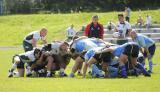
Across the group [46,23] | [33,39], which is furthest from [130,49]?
[46,23]

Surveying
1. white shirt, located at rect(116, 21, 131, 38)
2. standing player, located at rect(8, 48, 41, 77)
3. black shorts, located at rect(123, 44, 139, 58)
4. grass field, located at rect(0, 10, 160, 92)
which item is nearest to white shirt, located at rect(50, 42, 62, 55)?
standing player, located at rect(8, 48, 41, 77)

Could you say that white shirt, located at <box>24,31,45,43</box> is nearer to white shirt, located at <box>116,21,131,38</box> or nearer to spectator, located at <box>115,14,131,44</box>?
spectator, located at <box>115,14,131,44</box>

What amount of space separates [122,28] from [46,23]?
142 feet

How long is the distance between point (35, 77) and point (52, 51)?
3.48 ft

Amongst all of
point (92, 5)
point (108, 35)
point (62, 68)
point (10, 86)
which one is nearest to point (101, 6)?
point (92, 5)

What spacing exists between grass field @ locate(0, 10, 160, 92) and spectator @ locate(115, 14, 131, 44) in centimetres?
182

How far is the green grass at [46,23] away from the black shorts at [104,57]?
39.2 meters

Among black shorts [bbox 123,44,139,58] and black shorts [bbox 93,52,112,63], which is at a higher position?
black shorts [bbox 123,44,139,58]

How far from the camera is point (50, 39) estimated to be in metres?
59.1

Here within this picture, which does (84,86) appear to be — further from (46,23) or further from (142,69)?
(46,23)

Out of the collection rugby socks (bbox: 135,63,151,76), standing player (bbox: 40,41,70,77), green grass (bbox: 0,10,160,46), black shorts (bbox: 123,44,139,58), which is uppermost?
black shorts (bbox: 123,44,139,58)

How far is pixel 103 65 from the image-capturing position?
2072 cm

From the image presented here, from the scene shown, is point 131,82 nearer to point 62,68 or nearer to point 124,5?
point 62,68

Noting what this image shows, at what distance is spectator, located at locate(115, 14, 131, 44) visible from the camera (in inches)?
970
